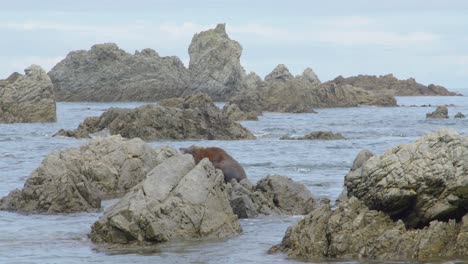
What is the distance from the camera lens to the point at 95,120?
138ft

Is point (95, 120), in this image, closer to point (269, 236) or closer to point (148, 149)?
point (148, 149)

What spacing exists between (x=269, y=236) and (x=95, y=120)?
93.3 ft

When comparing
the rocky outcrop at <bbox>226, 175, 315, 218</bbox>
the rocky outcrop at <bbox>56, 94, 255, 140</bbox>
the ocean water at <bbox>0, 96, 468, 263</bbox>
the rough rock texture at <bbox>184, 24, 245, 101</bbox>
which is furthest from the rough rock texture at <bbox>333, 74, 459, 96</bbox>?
the rocky outcrop at <bbox>226, 175, 315, 218</bbox>

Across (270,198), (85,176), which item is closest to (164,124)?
(85,176)

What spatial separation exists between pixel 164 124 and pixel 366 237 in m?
27.9

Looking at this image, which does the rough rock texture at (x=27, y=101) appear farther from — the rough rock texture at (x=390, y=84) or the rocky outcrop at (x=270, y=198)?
the rough rock texture at (x=390, y=84)

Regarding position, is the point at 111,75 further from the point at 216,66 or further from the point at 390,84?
the point at 390,84

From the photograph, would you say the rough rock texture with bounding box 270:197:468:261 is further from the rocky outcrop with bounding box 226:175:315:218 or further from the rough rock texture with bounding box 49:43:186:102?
the rough rock texture with bounding box 49:43:186:102

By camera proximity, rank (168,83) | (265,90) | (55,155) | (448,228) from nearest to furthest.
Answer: (448,228) < (55,155) < (265,90) < (168,83)

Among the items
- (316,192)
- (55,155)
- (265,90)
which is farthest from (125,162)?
(265,90)

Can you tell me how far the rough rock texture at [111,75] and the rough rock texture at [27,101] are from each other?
4885 cm

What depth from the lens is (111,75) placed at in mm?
111562

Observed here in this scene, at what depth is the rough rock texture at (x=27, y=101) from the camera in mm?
56969

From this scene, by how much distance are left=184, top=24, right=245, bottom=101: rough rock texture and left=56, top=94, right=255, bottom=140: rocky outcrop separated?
64.8m
